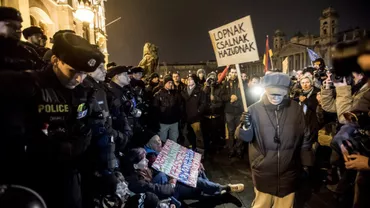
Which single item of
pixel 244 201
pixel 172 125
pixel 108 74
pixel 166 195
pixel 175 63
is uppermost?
pixel 175 63

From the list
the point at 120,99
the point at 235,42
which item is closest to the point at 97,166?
the point at 120,99

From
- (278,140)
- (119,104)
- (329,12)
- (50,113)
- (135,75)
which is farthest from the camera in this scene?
(329,12)

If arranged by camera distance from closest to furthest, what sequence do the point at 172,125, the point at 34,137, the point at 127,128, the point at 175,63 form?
the point at 34,137 < the point at 127,128 < the point at 172,125 < the point at 175,63

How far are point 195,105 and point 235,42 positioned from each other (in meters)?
3.93

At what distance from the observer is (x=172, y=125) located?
7.40 m

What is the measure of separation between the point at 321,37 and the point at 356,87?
64.9 metres

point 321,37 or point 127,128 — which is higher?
point 321,37

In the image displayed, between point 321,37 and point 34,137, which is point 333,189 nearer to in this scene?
point 34,137

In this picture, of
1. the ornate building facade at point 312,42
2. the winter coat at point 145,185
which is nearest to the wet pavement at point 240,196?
the winter coat at point 145,185

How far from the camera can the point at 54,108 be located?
1.95 m

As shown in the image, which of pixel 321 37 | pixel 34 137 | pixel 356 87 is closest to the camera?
pixel 34 137

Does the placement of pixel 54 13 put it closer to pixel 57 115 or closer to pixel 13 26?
pixel 13 26

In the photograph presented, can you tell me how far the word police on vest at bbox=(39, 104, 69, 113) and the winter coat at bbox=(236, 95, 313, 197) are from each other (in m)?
2.07

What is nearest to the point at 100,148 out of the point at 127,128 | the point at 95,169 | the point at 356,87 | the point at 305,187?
the point at 95,169
